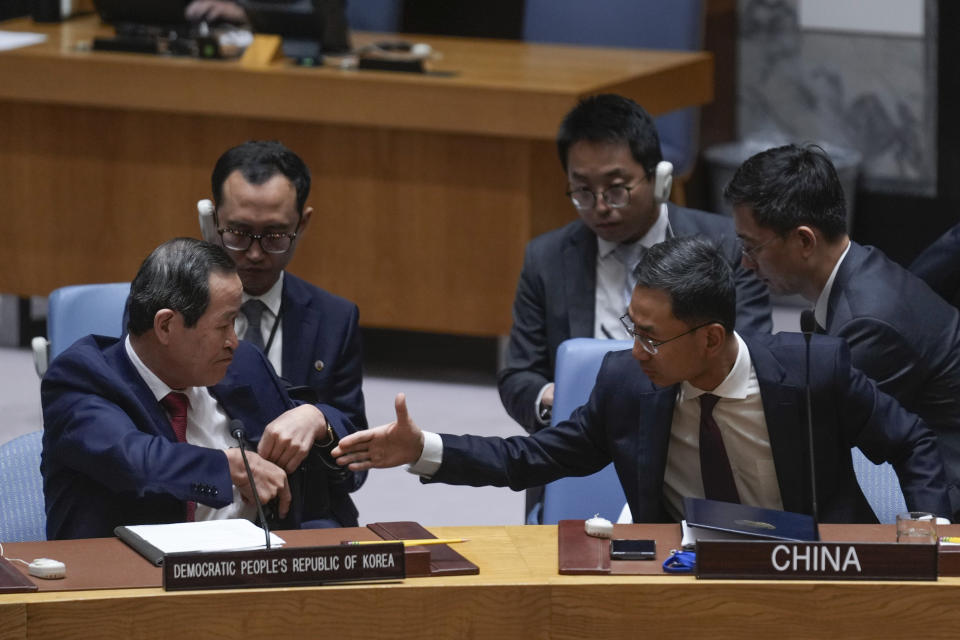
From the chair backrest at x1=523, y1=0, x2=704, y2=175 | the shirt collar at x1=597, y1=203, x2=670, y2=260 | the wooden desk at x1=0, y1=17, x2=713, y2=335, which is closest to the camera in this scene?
the shirt collar at x1=597, y1=203, x2=670, y2=260

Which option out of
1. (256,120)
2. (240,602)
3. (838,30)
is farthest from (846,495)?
(838,30)

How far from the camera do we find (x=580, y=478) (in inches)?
132

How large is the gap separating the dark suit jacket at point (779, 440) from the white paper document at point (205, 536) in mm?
486

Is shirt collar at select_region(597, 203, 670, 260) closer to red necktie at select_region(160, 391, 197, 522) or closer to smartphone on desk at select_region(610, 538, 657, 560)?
red necktie at select_region(160, 391, 197, 522)

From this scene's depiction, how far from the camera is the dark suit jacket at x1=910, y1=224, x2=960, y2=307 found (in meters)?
3.97

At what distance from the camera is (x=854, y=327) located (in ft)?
10.4

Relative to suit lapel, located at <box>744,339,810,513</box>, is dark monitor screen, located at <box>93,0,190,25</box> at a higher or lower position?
higher

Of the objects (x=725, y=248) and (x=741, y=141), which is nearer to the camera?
(x=725, y=248)

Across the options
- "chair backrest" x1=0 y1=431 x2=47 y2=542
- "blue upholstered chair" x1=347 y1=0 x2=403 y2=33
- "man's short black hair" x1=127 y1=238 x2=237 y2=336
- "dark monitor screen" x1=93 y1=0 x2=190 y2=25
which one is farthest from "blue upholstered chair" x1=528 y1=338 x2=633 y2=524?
"blue upholstered chair" x1=347 y1=0 x2=403 y2=33

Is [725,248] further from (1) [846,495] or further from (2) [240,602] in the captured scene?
(2) [240,602]

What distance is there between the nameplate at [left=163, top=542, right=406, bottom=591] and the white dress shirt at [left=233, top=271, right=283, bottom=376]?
1.24m

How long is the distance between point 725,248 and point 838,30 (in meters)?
3.48

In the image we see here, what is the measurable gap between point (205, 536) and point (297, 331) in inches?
40.8

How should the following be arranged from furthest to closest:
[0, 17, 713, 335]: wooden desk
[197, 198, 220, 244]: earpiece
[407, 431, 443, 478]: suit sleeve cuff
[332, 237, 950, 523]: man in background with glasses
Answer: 1. [0, 17, 713, 335]: wooden desk
2. [197, 198, 220, 244]: earpiece
3. [407, 431, 443, 478]: suit sleeve cuff
4. [332, 237, 950, 523]: man in background with glasses
